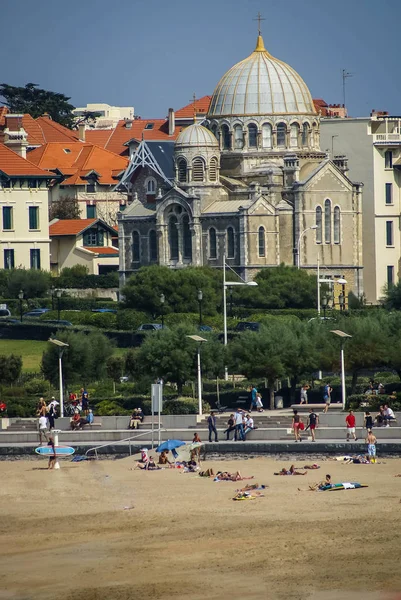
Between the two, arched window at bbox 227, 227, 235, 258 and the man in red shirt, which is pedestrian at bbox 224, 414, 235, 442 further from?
arched window at bbox 227, 227, 235, 258

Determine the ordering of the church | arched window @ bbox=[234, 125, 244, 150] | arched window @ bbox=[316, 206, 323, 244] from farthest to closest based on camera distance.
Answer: arched window @ bbox=[234, 125, 244, 150] < arched window @ bbox=[316, 206, 323, 244] < the church

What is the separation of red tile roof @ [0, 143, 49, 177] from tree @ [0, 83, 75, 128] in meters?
55.7

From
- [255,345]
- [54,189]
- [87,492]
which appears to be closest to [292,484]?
[87,492]

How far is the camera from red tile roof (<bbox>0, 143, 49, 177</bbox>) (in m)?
116

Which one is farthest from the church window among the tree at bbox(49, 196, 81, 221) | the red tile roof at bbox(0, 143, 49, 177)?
the tree at bbox(49, 196, 81, 221)

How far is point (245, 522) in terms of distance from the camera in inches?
1767

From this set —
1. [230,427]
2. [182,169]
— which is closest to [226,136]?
[182,169]

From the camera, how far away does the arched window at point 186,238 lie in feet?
380

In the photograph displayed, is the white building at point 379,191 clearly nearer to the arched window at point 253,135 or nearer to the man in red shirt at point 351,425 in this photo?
the arched window at point 253,135

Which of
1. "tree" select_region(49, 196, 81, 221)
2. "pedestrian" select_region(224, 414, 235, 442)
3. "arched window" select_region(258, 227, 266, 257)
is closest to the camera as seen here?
"pedestrian" select_region(224, 414, 235, 442)

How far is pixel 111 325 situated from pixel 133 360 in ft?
59.8

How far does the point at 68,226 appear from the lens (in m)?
128

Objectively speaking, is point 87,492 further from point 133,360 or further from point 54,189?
point 54,189

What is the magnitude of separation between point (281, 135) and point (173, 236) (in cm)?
1004
